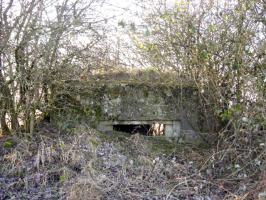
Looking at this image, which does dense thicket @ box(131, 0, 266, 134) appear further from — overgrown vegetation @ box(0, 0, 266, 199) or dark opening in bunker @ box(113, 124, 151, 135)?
dark opening in bunker @ box(113, 124, 151, 135)

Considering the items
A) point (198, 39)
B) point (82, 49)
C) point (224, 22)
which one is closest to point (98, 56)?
point (82, 49)

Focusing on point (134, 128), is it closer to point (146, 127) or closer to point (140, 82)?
point (146, 127)

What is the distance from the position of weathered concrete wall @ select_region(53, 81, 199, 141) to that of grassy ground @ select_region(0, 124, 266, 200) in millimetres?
450

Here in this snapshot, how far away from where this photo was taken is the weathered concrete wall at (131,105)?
643 cm

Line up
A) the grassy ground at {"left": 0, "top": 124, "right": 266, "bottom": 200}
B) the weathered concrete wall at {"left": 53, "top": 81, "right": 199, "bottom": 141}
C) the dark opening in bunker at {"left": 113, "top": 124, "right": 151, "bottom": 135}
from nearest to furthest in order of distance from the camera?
the grassy ground at {"left": 0, "top": 124, "right": 266, "bottom": 200} → the weathered concrete wall at {"left": 53, "top": 81, "right": 199, "bottom": 141} → the dark opening in bunker at {"left": 113, "top": 124, "right": 151, "bottom": 135}

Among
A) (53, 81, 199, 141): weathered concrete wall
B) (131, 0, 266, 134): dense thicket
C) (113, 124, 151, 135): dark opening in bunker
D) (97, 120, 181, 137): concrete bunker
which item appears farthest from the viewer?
(113, 124, 151, 135): dark opening in bunker

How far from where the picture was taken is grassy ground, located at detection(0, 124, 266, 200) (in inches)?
180

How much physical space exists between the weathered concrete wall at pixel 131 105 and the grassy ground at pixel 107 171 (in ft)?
1.48

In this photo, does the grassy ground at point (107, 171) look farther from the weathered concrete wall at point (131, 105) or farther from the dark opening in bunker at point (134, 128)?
the dark opening in bunker at point (134, 128)

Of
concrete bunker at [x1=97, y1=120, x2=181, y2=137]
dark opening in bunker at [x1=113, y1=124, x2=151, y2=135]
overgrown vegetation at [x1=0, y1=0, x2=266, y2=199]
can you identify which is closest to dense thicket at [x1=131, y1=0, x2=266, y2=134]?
overgrown vegetation at [x1=0, y1=0, x2=266, y2=199]

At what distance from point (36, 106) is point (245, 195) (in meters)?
3.44

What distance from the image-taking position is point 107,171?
5.05 metres

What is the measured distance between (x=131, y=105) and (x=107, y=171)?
5.75ft

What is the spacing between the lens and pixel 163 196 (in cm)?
457
